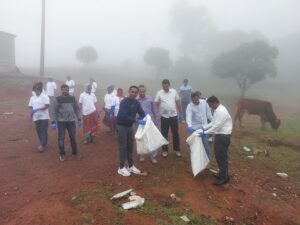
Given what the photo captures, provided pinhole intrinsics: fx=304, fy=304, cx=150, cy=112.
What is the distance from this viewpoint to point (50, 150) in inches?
333

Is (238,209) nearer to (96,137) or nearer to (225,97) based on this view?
(96,137)

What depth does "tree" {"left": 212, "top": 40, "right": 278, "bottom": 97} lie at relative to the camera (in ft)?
95.4

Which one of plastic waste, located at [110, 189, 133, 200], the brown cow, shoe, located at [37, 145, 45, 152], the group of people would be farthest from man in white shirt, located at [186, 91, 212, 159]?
the brown cow

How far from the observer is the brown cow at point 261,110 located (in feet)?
45.3

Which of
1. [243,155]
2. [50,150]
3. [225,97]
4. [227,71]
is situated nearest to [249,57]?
[227,71]

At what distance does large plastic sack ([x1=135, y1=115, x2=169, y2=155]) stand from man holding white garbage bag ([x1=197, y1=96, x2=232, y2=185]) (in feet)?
3.19

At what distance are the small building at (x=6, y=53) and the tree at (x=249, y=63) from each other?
19.8 meters

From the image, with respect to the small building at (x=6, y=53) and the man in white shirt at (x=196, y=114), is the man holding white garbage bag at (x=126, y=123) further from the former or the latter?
the small building at (x=6, y=53)

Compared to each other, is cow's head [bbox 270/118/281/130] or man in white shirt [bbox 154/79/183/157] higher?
man in white shirt [bbox 154/79/183/157]

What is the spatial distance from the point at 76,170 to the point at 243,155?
503cm

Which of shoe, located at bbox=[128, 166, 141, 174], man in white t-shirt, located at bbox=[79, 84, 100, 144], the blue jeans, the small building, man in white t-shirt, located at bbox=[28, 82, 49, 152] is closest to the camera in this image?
shoe, located at bbox=[128, 166, 141, 174]

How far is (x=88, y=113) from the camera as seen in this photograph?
8914mm

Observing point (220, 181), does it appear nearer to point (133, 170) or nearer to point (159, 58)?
point (133, 170)

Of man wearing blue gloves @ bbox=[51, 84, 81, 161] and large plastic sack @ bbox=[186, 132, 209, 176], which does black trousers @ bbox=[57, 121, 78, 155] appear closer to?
man wearing blue gloves @ bbox=[51, 84, 81, 161]
